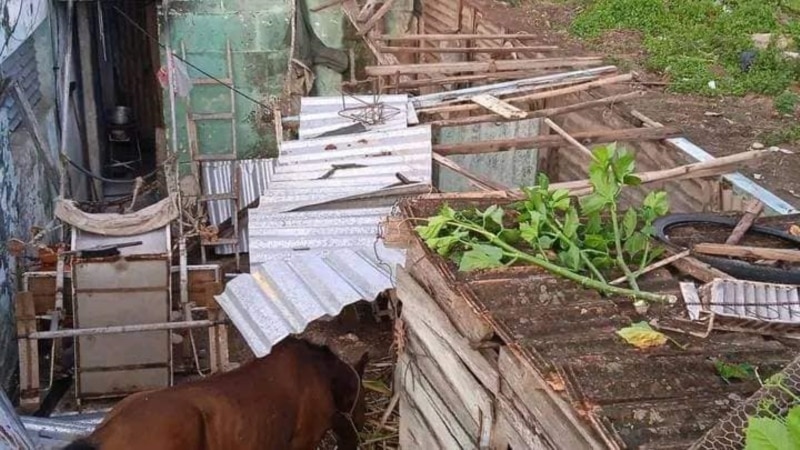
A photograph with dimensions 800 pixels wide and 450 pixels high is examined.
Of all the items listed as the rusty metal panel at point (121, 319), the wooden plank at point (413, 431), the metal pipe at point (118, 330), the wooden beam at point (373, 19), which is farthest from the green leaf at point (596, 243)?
the wooden beam at point (373, 19)

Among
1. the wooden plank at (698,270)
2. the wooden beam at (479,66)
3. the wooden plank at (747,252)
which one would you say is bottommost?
the wooden plank at (698,270)

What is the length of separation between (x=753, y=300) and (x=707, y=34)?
10.5 metres

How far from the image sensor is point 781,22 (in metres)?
14.1

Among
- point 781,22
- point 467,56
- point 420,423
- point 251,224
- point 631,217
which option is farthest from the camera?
point 781,22

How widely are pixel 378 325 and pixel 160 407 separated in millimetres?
4217

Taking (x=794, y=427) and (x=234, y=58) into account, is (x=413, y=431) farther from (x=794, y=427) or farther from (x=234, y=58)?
(x=234, y=58)

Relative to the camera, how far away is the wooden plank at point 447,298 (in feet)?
13.2

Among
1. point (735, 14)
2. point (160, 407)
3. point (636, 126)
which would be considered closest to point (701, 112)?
point (636, 126)

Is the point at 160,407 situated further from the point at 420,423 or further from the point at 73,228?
the point at 73,228

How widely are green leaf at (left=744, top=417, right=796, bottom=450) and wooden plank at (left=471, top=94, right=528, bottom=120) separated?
252 inches

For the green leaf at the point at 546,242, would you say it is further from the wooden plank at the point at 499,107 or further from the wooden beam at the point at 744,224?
the wooden plank at the point at 499,107

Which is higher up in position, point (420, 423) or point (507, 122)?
point (507, 122)

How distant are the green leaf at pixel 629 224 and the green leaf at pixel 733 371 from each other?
3.54ft

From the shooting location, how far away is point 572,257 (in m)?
4.40
